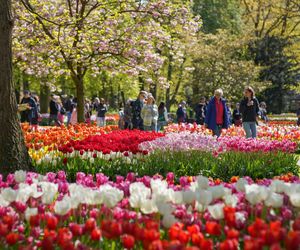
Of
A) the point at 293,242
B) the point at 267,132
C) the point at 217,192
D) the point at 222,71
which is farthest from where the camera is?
the point at 222,71

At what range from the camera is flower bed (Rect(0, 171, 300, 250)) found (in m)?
3.06

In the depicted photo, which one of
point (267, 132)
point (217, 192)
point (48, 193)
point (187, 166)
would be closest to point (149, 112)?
point (267, 132)

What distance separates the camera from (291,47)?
4172 centimetres

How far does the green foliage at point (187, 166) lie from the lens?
312 inches

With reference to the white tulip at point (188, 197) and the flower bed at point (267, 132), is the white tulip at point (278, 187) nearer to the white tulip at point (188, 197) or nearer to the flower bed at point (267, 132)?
the white tulip at point (188, 197)

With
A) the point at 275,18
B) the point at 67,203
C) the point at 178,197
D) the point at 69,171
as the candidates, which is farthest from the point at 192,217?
the point at 275,18

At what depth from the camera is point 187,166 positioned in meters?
8.31

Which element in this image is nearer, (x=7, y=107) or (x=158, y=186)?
(x=158, y=186)

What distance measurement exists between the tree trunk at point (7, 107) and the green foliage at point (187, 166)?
2.06 feet

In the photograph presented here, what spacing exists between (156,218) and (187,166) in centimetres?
456

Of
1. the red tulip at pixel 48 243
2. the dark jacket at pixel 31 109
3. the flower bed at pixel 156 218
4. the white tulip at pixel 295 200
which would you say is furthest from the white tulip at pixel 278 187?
the dark jacket at pixel 31 109

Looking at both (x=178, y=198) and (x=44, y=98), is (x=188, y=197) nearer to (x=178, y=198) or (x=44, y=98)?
(x=178, y=198)

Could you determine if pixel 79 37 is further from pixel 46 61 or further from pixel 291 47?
pixel 291 47

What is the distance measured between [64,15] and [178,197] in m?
14.5
